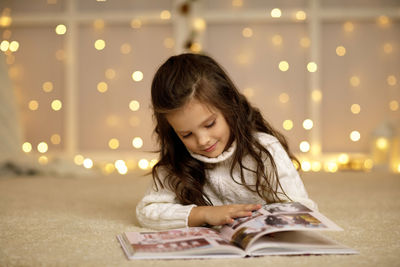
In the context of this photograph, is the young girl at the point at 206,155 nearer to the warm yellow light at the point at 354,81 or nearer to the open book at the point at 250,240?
the open book at the point at 250,240

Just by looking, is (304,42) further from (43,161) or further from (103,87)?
(43,161)

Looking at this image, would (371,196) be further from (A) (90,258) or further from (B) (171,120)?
(A) (90,258)

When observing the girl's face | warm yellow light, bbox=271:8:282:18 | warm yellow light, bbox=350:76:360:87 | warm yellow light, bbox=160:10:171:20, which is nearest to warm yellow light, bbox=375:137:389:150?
warm yellow light, bbox=350:76:360:87

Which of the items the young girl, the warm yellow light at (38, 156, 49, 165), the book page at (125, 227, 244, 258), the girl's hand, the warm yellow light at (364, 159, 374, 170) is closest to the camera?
the book page at (125, 227, 244, 258)

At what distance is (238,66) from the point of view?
353cm

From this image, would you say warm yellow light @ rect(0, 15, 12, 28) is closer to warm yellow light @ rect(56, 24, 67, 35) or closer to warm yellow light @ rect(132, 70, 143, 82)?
warm yellow light @ rect(56, 24, 67, 35)

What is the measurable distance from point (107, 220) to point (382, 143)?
230 cm

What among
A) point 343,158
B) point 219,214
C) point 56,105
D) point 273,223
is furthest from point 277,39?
point 273,223

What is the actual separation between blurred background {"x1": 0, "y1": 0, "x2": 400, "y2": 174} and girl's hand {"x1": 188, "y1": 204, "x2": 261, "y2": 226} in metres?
2.21

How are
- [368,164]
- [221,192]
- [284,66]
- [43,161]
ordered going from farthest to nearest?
1. [284,66]
2. [368,164]
3. [43,161]
4. [221,192]

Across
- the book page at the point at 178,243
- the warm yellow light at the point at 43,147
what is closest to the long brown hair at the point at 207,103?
the book page at the point at 178,243

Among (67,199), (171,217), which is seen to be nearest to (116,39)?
(67,199)

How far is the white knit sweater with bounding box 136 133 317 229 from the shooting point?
1.27 meters

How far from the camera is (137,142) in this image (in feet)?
11.8
